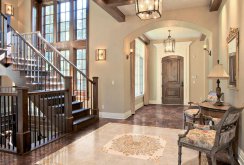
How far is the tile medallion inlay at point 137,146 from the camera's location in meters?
3.21

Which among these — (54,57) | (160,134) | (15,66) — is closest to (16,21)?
(54,57)

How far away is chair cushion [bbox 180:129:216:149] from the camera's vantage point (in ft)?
7.67

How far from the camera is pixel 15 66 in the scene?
16.5 ft

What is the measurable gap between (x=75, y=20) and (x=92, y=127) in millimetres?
4100

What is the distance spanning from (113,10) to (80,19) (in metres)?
2.26

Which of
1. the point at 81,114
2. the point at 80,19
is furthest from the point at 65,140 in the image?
the point at 80,19

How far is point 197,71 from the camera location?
28.4 feet

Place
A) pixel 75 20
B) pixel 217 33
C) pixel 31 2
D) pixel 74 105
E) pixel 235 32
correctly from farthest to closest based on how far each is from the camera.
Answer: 1. pixel 31 2
2. pixel 75 20
3. pixel 74 105
4. pixel 217 33
5. pixel 235 32

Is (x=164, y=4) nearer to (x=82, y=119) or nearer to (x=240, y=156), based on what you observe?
(x=82, y=119)

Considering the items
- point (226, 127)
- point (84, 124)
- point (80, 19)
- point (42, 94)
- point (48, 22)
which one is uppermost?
point (48, 22)

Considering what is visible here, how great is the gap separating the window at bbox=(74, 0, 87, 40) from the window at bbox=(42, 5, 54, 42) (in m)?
1.21

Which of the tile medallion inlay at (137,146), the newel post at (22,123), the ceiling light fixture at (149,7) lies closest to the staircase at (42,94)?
the newel post at (22,123)

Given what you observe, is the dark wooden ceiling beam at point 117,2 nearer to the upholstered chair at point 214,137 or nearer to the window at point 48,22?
the upholstered chair at point 214,137

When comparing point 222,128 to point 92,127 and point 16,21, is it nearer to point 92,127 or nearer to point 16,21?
point 92,127
